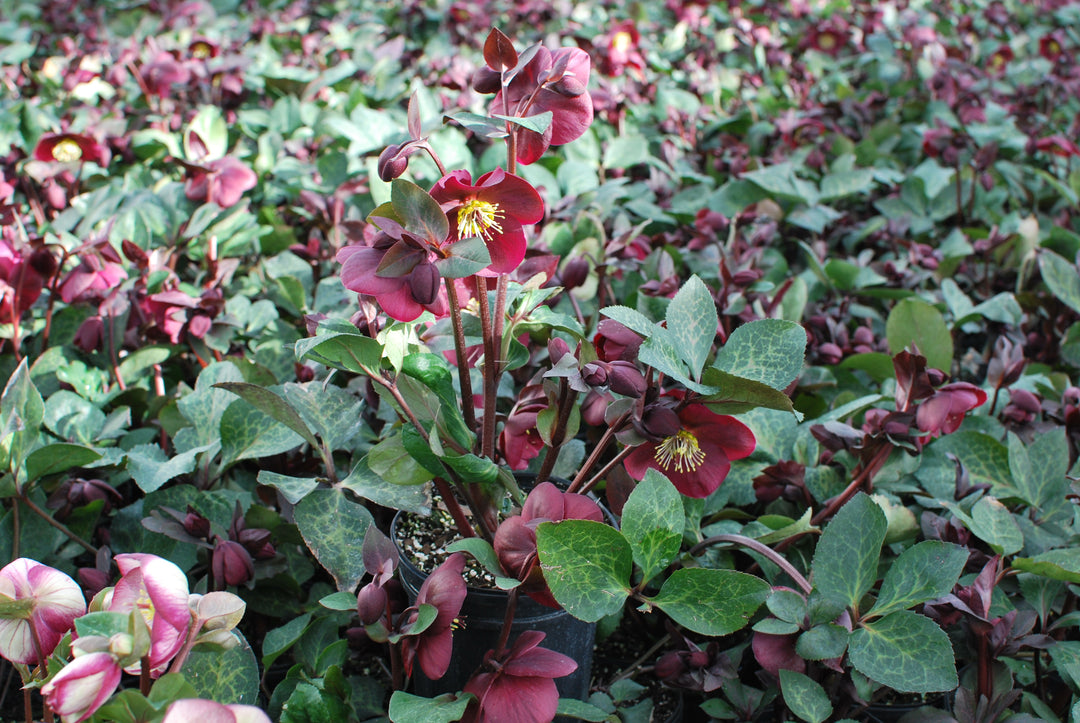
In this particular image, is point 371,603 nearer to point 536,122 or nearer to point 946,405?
point 536,122

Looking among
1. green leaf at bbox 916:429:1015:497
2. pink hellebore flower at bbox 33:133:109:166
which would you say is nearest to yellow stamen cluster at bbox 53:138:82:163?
pink hellebore flower at bbox 33:133:109:166

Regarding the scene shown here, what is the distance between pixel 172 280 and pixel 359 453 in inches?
21.6

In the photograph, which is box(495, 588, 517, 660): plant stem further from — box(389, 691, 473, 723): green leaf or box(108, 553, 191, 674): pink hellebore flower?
box(108, 553, 191, 674): pink hellebore flower

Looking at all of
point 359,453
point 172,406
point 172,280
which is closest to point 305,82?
point 172,280

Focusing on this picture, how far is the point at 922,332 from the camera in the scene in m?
1.28

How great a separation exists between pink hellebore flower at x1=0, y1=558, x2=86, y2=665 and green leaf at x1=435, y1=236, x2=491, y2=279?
1.27ft

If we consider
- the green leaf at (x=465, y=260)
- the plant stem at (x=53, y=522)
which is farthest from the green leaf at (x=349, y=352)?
the plant stem at (x=53, y=522)

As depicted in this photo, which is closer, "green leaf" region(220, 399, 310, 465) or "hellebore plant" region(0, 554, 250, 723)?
"hellebore plant" region(0, 554, 250, 723)

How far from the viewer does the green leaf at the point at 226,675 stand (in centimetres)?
80

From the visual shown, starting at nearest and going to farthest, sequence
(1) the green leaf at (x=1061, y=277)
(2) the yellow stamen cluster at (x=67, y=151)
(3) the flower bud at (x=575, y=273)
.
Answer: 1. (3) the flower bud at (x=575, y=273)
2. (1) the green leaf at (x=1061, y=277)
3. (2) the yellow stamen cluster at (x=67, y=151)

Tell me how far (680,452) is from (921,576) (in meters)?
0.26

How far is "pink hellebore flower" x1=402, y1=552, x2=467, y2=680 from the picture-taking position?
0.75 m

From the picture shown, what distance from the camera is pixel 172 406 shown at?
1.19 meters

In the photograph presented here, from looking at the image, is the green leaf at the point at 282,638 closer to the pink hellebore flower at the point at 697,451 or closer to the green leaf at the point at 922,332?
the pink hellebore flower at the point at 697,451
